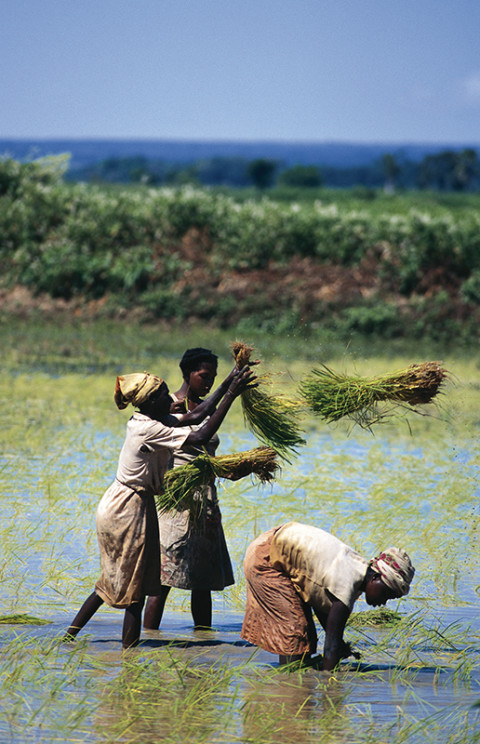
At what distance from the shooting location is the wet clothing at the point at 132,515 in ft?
15.7

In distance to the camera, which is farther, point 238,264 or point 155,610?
point 238,264

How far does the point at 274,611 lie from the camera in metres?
4.72

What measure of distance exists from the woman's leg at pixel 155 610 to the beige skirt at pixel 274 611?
535 millimetres

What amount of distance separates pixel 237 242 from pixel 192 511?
59.9 feet

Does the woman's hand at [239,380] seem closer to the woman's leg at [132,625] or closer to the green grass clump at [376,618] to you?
the woman's leg at [132,625]

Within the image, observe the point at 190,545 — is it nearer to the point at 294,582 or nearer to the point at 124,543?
the point at 124,543

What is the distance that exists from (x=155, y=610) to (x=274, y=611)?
72 centimetres

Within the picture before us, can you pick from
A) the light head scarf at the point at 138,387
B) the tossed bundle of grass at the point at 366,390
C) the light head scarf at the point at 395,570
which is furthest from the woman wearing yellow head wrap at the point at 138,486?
the light head scarf at the point at 395,570

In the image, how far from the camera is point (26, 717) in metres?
4.09

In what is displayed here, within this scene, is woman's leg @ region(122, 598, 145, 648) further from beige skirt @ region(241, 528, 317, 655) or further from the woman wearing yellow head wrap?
beige skirt @ region(241, 528, 317, 655)

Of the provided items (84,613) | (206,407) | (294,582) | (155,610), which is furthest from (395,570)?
(84,613)

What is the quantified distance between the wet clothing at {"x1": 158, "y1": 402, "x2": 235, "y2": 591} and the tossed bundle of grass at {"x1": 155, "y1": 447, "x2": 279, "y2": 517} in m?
0.19

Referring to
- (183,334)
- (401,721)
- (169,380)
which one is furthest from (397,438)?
(183,334)

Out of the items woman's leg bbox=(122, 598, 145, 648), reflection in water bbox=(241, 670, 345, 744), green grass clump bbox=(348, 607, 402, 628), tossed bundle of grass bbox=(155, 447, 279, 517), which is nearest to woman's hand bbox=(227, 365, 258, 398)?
tossed bundle of grass bbox=(155, 447, 279, 517)
